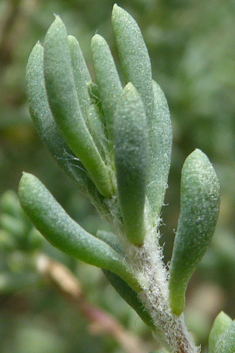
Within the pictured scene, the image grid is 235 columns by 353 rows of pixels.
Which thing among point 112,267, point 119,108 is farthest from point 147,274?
point 119,108

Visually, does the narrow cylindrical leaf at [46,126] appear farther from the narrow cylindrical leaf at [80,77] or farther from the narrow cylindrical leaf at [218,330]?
the narrow cylindrical leaf at [218,330]

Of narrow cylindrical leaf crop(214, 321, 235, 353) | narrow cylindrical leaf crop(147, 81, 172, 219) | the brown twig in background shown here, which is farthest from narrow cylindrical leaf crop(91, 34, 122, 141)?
the brown twig in background

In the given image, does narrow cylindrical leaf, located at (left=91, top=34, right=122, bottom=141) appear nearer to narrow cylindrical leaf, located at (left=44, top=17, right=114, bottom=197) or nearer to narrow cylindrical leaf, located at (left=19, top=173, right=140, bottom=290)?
narrow cylindrical leaf, located at (left=44, top=17, right=114, bottom=197)

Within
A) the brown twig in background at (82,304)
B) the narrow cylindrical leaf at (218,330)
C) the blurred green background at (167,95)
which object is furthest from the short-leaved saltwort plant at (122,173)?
the blurred green background at (167,95)

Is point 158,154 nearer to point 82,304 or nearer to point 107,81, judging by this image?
point 107,81

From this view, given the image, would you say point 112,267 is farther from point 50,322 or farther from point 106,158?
point 50,322

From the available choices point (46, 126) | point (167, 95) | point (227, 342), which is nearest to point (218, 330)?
point (227, 342)
